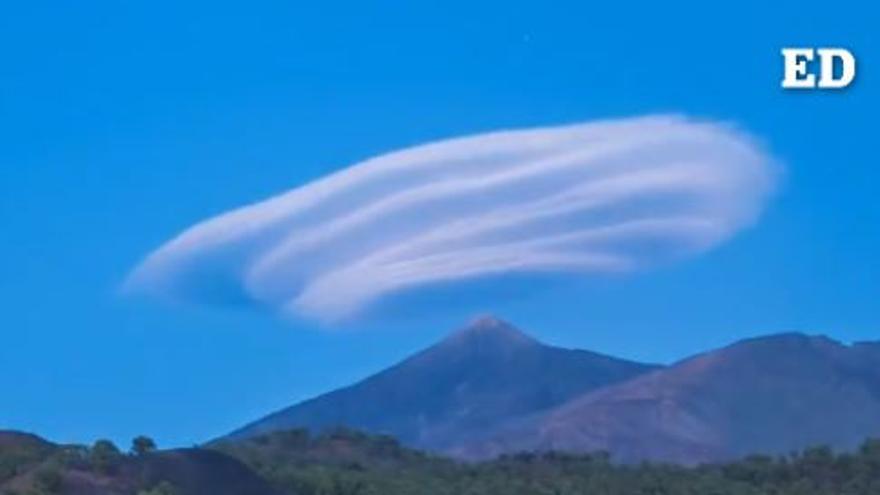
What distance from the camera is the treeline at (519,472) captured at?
149 feet

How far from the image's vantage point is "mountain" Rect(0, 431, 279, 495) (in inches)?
1591

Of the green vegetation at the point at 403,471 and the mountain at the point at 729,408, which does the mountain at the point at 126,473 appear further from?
the mountain at the point at 729,408

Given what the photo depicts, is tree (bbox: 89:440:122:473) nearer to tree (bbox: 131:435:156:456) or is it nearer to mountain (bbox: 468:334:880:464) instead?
tree (bbox: 131:435:156:456)

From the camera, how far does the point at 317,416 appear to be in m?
86.4

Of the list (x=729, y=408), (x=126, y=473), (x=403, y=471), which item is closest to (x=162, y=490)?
(x=126, y=473)

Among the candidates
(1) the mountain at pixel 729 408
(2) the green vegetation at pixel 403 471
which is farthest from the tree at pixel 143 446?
(1) the mountain at pixel 729 408

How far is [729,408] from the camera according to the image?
8912 centimetres

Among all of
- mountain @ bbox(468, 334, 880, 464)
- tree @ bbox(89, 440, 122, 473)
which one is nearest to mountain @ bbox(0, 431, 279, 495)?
tree @ bbox(89, 440, 122, 473)

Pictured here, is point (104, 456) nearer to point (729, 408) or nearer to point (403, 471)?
point (403, 471)

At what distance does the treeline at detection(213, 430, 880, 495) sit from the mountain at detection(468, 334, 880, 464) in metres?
21.7

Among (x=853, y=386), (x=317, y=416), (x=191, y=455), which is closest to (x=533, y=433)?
(x=317, y=416)

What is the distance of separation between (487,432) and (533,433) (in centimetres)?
216

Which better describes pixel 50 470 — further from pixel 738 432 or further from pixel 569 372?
pixel 569 372

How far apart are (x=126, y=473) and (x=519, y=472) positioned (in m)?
13.4
